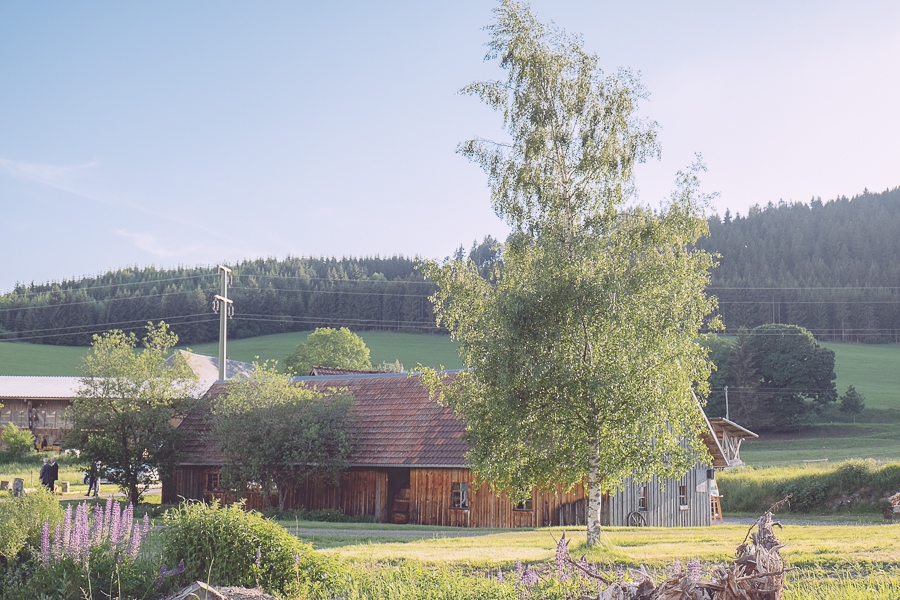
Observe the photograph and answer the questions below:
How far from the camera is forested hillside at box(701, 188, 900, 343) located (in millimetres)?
106375

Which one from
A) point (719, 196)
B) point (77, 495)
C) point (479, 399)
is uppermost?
point (719, 196)

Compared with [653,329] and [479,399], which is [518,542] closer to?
[479,399]

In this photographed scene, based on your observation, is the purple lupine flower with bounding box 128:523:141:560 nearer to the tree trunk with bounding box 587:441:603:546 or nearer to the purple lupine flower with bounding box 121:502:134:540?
the purple lupine flower with bounding box 121:502:134:540

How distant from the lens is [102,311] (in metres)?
106

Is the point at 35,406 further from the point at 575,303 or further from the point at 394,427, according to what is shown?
the point at 575,303

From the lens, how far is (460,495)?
27500 mm

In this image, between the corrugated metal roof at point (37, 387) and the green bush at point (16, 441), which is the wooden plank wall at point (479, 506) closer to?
the green bush at point (16, 441)

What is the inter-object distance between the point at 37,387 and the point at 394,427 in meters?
38.3

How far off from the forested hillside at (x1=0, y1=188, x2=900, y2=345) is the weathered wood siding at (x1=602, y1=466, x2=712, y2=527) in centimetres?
7178

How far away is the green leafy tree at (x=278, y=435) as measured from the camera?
28344 mm

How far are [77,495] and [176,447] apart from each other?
6.17m

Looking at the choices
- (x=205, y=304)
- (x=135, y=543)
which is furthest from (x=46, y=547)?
(x=205, y=304)

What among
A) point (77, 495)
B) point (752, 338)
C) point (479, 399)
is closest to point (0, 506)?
point (479, 399)

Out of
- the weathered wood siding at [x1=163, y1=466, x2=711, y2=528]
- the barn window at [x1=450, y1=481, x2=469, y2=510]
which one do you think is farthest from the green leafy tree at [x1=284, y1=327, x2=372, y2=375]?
the barn window at [x1=450, y1=481, x2=469, y2=510]
